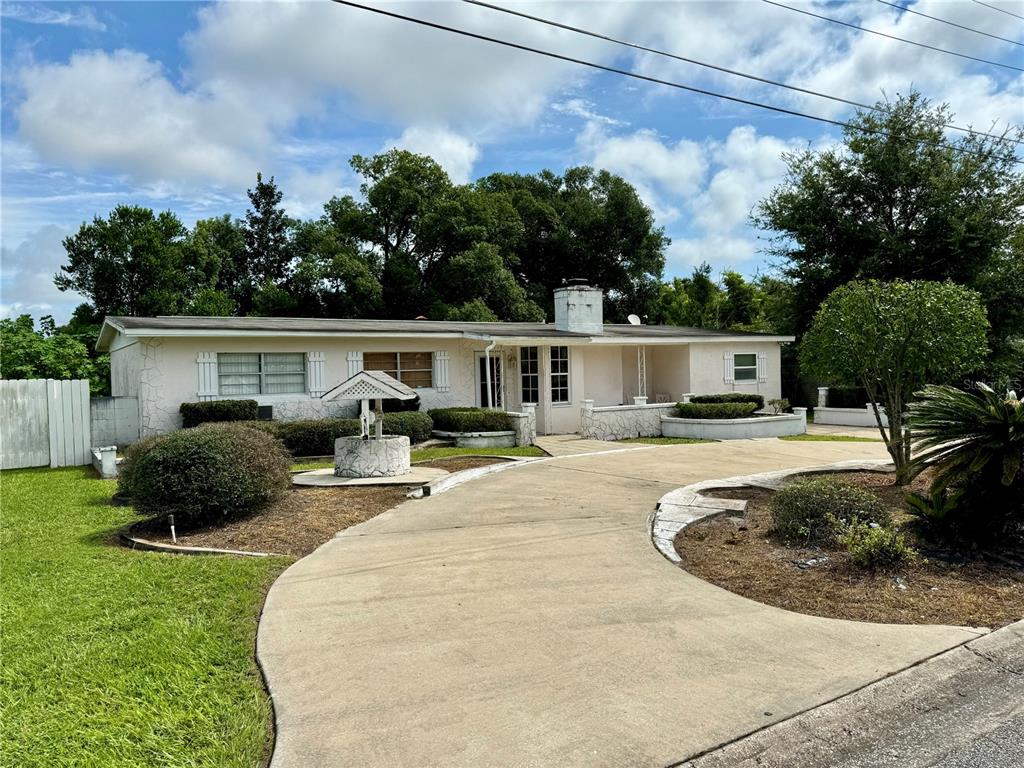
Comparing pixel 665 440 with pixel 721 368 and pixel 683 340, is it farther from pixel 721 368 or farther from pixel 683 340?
pixel 721 368

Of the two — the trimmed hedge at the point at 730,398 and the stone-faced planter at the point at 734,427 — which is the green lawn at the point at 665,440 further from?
the trimmed hedge at the point at 730,398

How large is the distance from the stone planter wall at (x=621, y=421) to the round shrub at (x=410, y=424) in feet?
13.1

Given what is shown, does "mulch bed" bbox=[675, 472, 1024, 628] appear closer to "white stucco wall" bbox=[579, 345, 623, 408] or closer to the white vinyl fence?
the white vinyl fence

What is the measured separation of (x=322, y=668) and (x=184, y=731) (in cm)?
87

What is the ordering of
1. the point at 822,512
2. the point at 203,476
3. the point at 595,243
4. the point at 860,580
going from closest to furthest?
1. the point at 860,580
2. the point at 822,512
3. the point at 203,476
4. the point at 595,243

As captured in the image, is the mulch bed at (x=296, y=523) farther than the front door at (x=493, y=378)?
No

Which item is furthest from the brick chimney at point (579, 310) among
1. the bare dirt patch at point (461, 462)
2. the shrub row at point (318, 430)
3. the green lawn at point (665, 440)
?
the bare dirt patch at point (461, 462)

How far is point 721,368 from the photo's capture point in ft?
70.9

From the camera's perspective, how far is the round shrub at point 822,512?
690cm

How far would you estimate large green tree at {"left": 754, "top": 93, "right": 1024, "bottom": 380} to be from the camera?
2505cm

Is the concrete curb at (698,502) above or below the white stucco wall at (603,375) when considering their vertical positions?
below

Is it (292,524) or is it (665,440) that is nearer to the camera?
(292,524)

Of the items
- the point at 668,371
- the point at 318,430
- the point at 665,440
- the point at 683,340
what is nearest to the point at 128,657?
the point at 318,430

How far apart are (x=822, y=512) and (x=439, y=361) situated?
1234 centimetres
